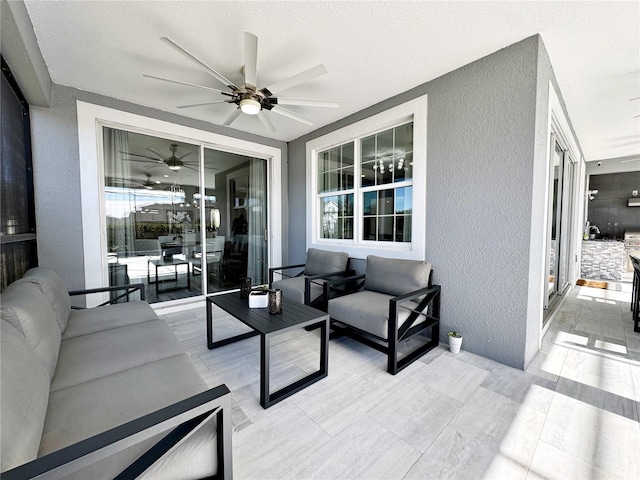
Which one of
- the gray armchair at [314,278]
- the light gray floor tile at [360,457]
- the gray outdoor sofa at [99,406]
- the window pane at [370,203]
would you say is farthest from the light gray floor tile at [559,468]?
the window pane at [370,203]

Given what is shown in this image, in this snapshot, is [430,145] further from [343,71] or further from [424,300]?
[424,300]

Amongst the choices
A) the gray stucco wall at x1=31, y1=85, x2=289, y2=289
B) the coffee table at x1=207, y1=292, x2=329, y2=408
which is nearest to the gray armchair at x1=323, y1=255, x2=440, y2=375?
the coffee table at x1=207, y1=292, x2=329, y2=408

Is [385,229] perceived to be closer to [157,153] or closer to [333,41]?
[333,41]

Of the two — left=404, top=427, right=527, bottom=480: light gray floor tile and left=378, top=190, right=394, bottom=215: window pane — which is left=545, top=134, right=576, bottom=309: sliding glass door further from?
left=404, top=427, right=527, bottom=480: light gray floor tile

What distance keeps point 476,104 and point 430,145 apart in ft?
1.64

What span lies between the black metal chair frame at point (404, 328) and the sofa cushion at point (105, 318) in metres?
1.65

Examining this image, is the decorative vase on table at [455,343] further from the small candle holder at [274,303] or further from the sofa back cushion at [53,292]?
the sofa back cushion at [53,292]

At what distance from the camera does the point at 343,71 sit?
2.50 metres

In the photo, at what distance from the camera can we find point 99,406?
1.07 metres

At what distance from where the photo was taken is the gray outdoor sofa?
28.8 inches

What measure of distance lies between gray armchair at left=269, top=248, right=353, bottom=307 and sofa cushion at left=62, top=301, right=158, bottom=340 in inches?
53.5

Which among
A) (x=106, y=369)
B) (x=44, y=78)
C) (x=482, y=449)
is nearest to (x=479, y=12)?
(x=482, y=449)

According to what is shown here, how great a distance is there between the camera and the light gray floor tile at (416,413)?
4.77ft

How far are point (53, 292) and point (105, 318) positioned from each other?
0.38 meters
